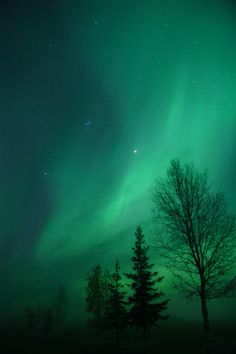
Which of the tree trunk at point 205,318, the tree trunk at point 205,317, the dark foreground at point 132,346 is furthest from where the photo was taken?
the dark foreground at point 132,346

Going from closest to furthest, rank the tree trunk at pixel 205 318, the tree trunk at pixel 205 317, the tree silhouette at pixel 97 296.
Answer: the tree trunk at pixel 205 317, the tree trunk at pixel 205 318, the tree silhouette at pixel 97 296

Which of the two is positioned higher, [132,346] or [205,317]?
[205,317]

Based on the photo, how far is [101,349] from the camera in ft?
103

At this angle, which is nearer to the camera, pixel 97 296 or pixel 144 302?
pixel 144 302

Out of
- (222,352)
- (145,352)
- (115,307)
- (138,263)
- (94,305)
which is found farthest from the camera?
(94,305)

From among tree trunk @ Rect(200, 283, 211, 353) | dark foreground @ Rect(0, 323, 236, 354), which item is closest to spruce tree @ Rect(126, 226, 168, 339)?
dark foreground @ Rect(0, 323, 236, 354)

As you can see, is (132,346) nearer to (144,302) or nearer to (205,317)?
(144,302)

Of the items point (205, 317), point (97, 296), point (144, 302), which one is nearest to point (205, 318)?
point (205, 317)

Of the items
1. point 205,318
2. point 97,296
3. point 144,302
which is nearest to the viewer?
point 205,318

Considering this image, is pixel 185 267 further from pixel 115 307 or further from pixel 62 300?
pixel 62 300

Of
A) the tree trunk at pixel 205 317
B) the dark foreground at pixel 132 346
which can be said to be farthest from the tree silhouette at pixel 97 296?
the tree trunk at pixel 205 317

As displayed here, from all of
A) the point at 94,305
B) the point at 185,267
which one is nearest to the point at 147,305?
the point at 185,267

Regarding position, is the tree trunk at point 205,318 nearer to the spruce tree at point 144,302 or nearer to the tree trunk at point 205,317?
the tree trunk at point 205,317

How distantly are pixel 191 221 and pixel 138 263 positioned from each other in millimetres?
20315
